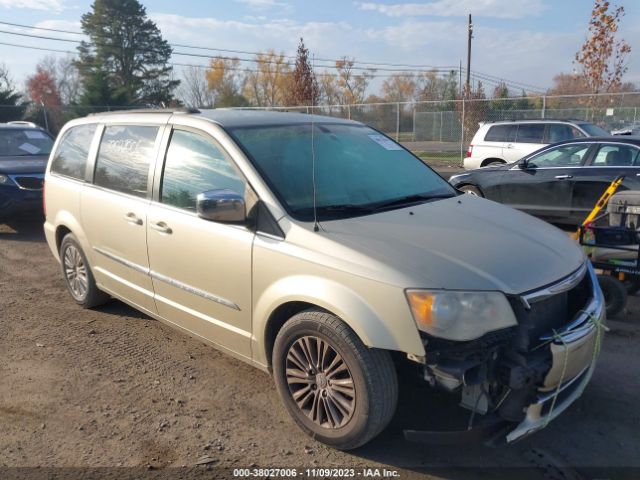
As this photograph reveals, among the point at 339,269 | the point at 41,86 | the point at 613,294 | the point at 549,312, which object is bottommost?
the point at 613,294

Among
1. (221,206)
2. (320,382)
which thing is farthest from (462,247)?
(221,206)

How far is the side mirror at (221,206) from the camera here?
3.14m

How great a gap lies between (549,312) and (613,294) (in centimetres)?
239

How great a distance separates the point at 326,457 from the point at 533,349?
1234mm

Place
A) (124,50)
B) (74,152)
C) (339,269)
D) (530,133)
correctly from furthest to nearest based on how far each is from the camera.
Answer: (124,50) < (530,133) < (74,152) < (339,269)

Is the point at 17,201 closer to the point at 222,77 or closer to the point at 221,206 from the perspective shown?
the point at 221,206

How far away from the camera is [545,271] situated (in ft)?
9.58

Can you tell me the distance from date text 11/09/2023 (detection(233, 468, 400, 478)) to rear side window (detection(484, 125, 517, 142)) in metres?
12.0

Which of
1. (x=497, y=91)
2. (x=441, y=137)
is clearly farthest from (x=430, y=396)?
(x=497, y=91)

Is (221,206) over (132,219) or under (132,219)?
over

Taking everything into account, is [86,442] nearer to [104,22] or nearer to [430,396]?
[430,396]

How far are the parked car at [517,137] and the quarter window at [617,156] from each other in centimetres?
458

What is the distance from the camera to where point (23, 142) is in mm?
10062

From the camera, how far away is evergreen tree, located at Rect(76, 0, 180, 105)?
4700 cm
